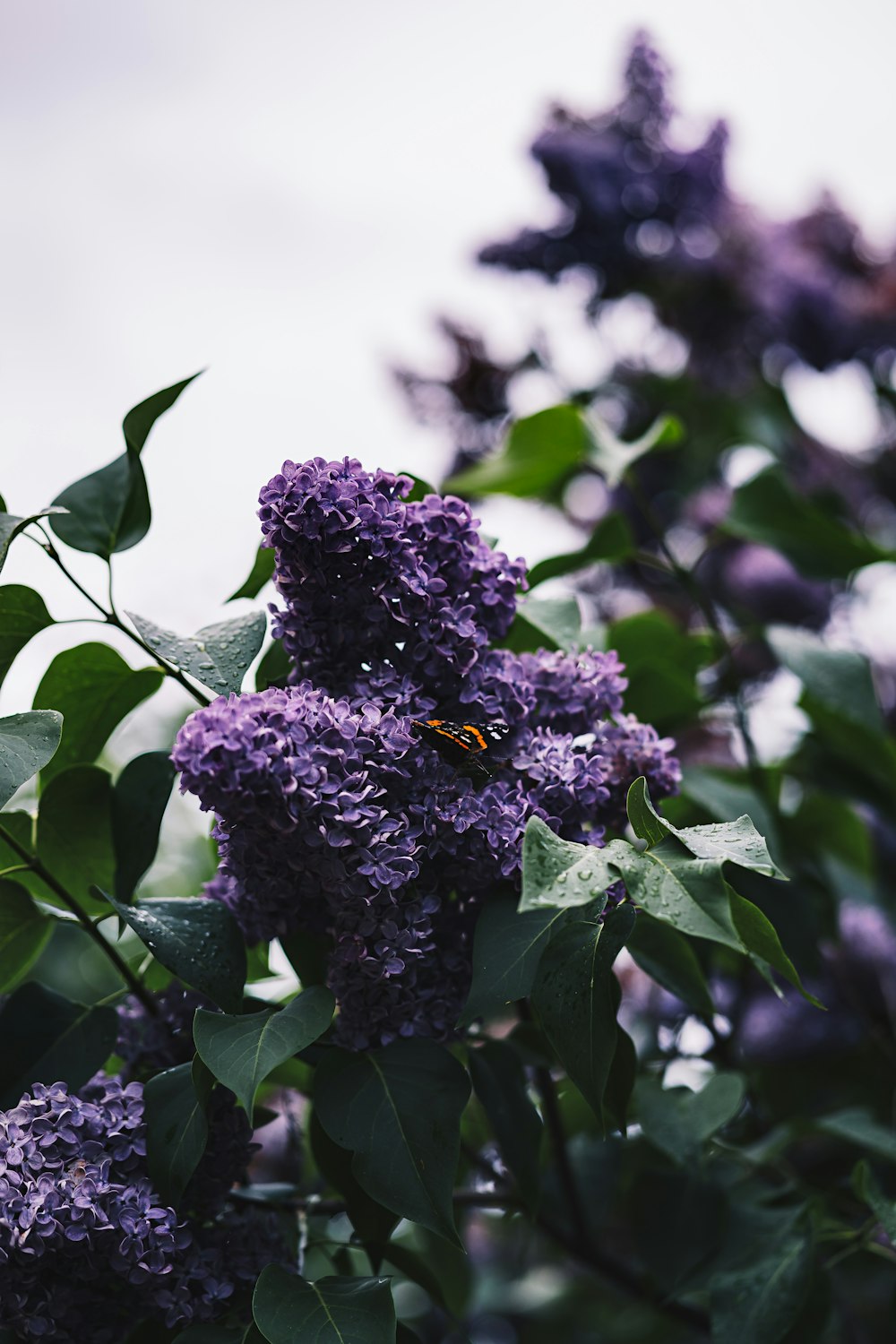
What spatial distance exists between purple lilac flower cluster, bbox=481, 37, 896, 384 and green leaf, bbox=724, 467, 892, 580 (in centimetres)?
52

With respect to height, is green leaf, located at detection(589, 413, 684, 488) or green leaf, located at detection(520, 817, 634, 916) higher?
green leaf, located at detection(589, 413, 684, 488)

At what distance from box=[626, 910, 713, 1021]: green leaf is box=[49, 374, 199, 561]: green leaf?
0.31m

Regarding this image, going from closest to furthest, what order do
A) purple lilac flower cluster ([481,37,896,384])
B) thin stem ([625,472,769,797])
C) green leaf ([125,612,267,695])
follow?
green leaf ([125,612,267,695])
thin stem ([625,472,769,797])
purple lilac flower cluster ([481,37,896,384])

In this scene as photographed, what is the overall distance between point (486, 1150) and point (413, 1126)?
0.38 m

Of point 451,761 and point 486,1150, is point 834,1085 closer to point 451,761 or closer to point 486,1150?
point 486,1150

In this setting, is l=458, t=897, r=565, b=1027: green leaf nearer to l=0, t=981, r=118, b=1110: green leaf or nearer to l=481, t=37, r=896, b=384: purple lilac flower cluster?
l=0, t=981, r=118, b=1110: green leaf

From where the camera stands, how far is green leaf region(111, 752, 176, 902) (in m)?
0.57

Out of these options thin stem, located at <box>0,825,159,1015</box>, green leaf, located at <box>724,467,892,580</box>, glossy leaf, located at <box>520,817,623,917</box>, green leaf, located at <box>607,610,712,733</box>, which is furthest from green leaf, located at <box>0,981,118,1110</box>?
green leaf, located at <box>724,467,892,580</box>

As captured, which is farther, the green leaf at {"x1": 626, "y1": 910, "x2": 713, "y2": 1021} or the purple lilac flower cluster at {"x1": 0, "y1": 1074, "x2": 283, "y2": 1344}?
the green leaf at {"x1": 626, "y1": 910, "x2": 713, "y2": 1021}

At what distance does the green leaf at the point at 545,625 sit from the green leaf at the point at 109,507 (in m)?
0.19

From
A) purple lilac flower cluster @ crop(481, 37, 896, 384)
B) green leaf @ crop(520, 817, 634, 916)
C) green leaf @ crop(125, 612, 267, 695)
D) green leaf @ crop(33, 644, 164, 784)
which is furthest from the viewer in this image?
purple lilac flower cluster @ crop(481, 37, 896, 384)

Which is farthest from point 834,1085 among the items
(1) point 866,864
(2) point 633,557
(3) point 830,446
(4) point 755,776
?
(3) point 830,446

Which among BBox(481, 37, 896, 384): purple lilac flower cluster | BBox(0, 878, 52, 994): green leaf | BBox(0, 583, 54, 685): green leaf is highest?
BBox(481, 37, 896, 384): purple lilac flower cluster

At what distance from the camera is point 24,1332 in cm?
45
